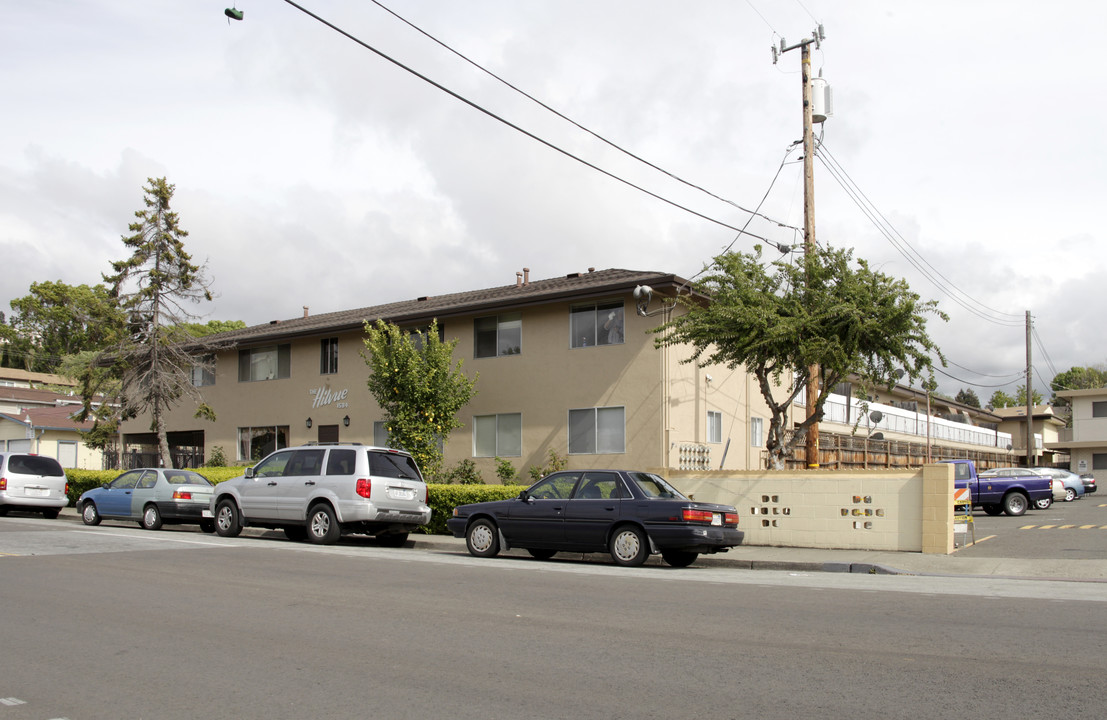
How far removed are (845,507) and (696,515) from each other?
4252mm

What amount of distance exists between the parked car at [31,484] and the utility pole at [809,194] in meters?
18.4

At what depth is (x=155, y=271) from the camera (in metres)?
30.8

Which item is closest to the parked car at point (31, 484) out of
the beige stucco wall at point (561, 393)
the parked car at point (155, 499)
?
the parked car at point (155, 499)

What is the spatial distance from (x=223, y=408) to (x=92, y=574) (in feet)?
65.8

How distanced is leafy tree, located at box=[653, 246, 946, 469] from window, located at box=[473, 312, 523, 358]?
5.97m

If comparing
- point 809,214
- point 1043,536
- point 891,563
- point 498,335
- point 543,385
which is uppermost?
point 809,214

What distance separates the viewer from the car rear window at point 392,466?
55.7 ft

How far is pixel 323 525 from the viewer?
17.0 meters

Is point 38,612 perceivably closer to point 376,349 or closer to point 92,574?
point 92,574

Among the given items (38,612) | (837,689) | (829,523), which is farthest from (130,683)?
(829,523)

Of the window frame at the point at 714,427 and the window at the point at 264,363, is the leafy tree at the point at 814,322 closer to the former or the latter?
the window frame at the point at 714,427

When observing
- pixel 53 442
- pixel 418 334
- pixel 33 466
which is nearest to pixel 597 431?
pixel 418 334

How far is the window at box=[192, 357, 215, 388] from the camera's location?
32094 mm

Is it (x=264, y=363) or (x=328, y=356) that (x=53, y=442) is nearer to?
(x=264, y=363)
